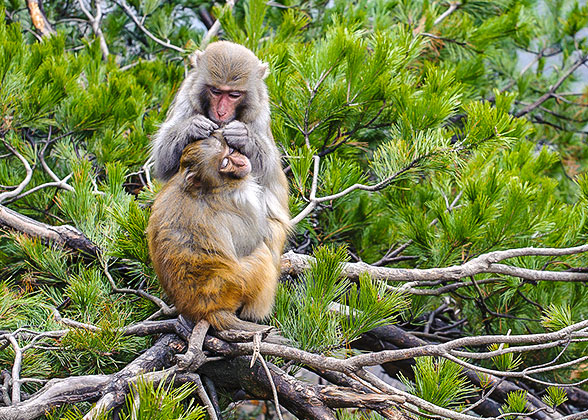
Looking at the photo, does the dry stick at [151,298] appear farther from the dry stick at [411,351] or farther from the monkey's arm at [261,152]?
the monkey's arm at [261,152]

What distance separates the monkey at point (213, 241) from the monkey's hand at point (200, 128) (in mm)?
39

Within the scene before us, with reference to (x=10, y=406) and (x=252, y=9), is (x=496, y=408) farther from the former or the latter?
(x=252, y=9)

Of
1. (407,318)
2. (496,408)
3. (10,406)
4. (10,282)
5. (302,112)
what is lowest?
(496,408)

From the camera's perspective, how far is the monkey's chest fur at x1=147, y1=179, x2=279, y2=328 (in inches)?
96.5

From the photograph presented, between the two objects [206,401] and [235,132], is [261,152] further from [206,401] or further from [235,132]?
[206,401]

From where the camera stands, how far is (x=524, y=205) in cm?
304

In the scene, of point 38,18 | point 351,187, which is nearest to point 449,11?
point 351,187

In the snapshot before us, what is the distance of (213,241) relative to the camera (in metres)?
2.54

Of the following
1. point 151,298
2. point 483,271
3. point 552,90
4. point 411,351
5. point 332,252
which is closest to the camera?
point 411,351

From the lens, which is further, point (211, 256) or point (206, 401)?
point (211, 256)

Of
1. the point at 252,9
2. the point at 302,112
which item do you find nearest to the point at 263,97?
the point at 302,112

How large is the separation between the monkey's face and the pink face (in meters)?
0.28

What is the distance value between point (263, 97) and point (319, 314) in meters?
1.36

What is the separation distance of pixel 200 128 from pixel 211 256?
1.99 feet
